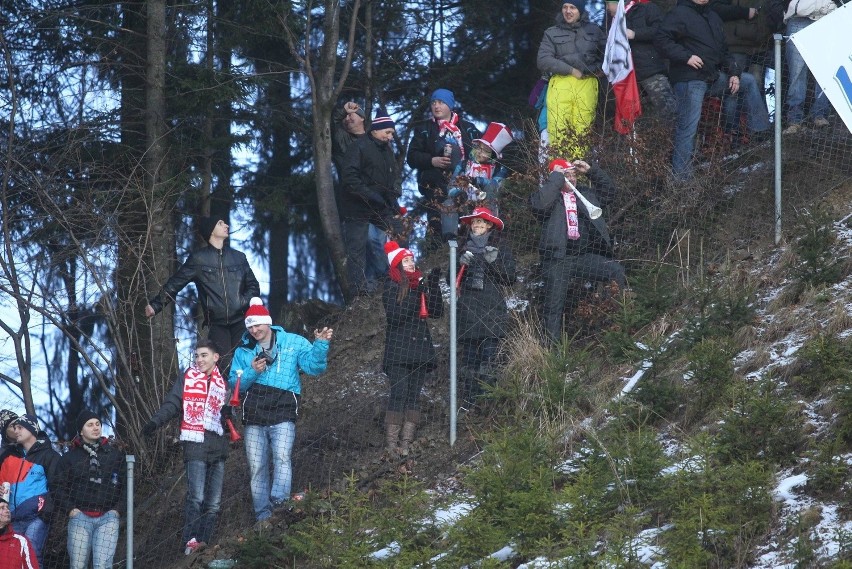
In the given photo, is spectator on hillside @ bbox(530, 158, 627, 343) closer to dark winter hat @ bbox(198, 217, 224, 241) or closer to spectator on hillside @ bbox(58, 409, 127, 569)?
dark winter hat @ bbox(198, 217, 224, 241)

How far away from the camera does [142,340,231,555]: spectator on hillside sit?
1110cm

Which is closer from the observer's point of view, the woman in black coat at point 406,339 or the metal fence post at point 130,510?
the metal fence post at point 130,510

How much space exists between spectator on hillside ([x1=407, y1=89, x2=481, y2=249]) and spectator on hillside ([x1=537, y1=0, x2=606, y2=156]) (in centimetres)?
100

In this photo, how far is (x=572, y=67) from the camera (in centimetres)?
1320

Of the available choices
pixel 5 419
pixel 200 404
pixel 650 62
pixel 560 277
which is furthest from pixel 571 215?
pixel 5 419

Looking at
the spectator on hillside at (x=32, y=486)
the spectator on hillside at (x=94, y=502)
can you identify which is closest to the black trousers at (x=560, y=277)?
the spectator on hillside at (x=94, y=502)

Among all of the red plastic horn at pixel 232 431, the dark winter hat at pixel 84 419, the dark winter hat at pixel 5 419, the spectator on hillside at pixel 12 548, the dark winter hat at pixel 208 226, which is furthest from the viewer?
the dark winter hat at pixel 208 226

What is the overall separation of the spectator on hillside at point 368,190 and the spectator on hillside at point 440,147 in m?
0.32

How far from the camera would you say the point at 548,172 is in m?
12.7

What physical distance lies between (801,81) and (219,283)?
5625 millimetres

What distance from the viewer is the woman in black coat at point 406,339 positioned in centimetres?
1116

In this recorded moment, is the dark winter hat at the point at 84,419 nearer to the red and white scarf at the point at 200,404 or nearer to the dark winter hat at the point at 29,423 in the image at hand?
the dark winter hat at the point at 29,423

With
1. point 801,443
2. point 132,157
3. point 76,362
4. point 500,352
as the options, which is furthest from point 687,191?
point 76,362

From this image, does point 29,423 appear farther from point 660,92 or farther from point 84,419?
point 660,92
